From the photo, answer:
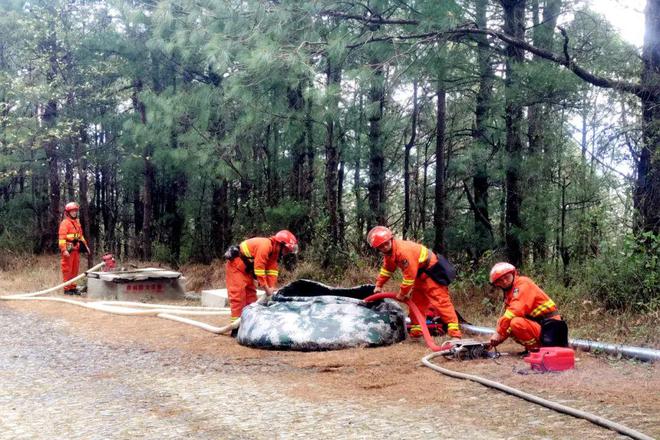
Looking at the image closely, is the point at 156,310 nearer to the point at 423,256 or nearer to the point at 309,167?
the point at 423,256

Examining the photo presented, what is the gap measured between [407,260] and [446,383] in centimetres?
192

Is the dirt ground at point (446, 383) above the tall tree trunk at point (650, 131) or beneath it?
beneath

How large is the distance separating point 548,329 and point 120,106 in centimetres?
1704

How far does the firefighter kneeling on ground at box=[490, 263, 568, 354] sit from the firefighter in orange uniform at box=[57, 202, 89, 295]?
343 inches

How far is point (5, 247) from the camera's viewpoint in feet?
62.3

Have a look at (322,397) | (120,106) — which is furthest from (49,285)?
(322,397)

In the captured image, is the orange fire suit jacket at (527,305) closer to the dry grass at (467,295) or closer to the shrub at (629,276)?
the dry grass at (467,295)

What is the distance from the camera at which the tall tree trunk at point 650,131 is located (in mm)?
7754

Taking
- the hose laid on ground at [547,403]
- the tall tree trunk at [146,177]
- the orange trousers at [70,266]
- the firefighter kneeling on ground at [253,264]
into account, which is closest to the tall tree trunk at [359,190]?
the firefighter kneeling on ground at [253,264]

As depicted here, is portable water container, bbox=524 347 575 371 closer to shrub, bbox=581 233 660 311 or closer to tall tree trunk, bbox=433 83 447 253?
shrub, bbox=581 233 660 311

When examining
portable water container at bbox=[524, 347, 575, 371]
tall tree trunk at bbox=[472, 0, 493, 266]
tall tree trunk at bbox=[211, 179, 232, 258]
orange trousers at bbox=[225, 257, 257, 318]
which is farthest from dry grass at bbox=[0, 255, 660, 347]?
orange trousers at bbox=[225, 257, 257, 318]

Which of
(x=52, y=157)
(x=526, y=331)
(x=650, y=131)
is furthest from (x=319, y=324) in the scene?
(x=52, y=157)

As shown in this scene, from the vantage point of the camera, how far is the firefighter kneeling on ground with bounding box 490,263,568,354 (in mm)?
6137

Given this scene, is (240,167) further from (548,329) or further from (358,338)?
(548,329)
